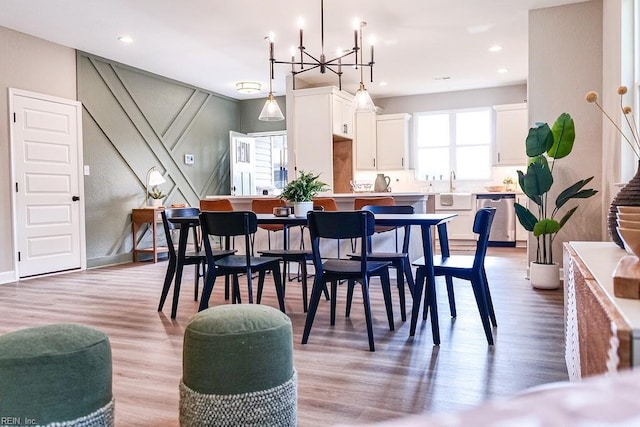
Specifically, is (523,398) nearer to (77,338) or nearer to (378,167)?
(77,338)

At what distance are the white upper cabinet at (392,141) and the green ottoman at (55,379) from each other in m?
7.71

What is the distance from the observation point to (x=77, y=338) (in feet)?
4.78

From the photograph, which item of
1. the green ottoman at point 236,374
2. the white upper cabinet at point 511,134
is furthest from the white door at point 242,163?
the green ottoman at point 236,374

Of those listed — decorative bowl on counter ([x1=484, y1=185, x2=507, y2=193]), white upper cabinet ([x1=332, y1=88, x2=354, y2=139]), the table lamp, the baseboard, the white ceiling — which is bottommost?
the baseboard

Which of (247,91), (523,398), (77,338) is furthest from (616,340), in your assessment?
(247,91)

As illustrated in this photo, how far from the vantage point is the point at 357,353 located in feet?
8.52

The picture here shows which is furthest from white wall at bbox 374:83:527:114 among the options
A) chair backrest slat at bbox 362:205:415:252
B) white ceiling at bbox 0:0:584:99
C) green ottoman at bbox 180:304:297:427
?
green ottoman at bbox 180:304:297:427

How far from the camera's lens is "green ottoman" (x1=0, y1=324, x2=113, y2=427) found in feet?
4.35

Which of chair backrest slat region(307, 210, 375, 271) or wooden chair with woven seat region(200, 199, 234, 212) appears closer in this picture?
chair backrest slat region(307, 210, 375, 271)

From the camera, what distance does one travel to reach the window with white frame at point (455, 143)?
861cm

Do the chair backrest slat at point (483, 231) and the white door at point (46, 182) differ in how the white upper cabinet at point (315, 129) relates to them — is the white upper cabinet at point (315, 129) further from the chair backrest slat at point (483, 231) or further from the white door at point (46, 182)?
the chair backrest slat at point (483, 231)

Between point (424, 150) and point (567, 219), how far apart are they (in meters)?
4.93

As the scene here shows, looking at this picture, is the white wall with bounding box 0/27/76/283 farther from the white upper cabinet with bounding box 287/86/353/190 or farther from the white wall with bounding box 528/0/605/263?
the white wall with bounding box 528/0/605/263

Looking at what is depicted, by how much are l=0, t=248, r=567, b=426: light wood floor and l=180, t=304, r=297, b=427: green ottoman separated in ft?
1.03
